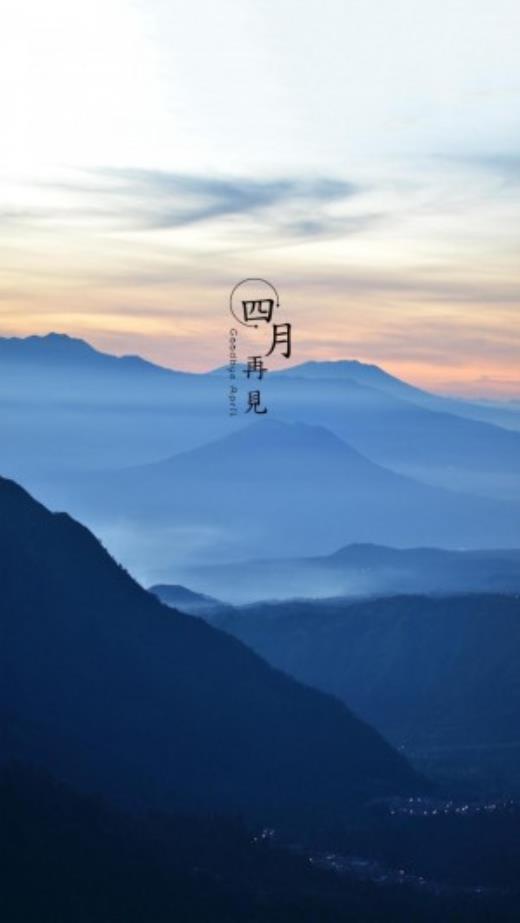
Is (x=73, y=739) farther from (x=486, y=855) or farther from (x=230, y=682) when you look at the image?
(x=486, y=855)

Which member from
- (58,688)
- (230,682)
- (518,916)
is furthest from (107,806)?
(230,682)

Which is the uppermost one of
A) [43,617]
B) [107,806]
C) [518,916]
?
[43,617]

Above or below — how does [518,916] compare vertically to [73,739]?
below

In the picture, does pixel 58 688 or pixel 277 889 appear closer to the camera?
pixel 277 889

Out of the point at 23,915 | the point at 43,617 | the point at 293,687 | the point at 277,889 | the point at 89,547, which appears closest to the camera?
the point at 23,915

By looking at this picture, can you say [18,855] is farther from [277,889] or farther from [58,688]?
[58,688]

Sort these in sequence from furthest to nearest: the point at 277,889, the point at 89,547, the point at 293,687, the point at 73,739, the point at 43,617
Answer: the point at 293,687, the point at 89,547, the point at 43,617, the point at 73,739, the point at 277,889

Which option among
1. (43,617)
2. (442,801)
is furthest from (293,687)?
(43,617)
